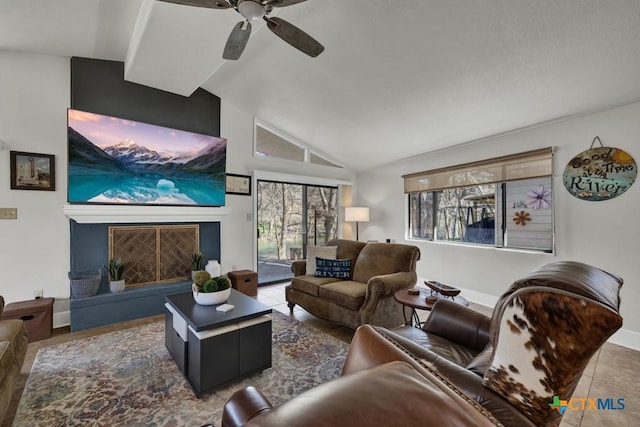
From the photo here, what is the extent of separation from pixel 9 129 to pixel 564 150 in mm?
5945

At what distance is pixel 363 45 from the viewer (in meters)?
2.63

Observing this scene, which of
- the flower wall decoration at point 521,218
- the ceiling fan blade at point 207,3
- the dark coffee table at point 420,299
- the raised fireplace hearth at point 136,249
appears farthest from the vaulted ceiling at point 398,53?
the dark coffee table at point 420,299

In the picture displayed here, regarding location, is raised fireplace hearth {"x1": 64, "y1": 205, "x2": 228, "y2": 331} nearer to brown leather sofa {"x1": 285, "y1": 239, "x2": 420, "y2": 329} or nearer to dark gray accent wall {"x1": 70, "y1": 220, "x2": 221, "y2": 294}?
dark gray accent wall {"x1": 70, "y1": 220, "x2": 221, "y2": 294}

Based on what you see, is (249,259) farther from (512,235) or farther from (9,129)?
(512,235)

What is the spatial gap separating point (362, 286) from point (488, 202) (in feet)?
7.61

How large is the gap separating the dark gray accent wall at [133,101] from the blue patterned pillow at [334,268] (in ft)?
8.29

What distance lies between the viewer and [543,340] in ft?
2.64

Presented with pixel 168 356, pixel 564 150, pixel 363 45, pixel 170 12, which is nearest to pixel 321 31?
pixel 363 45

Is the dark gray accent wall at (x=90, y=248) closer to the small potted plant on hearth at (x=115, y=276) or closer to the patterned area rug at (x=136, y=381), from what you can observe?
the small potted plant on hearth at (x=115, y=276)

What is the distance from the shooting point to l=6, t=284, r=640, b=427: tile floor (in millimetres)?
1713

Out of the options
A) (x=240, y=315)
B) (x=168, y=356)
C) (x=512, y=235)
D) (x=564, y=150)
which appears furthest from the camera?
(x=512, y=235)

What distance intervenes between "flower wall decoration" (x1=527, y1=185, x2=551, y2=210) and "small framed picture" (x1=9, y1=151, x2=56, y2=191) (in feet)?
18.3

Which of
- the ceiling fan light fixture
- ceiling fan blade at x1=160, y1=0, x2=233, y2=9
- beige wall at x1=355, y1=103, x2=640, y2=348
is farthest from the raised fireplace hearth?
beige wall at x1=355, y1=103, x2=640, y2=348

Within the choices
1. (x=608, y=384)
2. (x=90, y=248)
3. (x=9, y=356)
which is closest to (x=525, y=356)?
(x=608, y=384)
